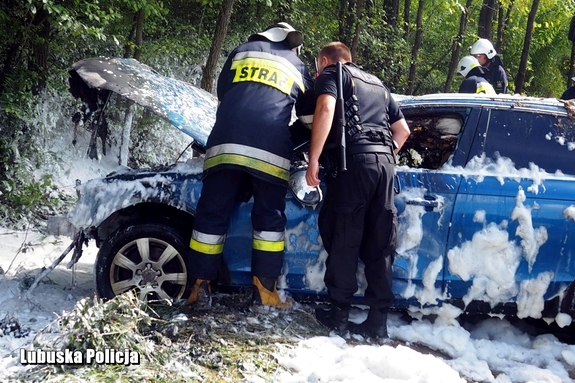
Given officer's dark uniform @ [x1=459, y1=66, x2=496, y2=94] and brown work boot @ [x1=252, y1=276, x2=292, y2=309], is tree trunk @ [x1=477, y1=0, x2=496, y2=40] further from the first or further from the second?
brown work boot @ [x1=252, y1=276, x2=292, y2=309]

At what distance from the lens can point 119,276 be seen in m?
3.95

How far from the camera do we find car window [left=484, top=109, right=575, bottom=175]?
3711 millimetres

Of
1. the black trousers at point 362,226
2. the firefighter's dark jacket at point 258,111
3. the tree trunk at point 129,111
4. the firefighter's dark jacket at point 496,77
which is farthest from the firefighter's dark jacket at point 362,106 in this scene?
the tree trunk at point 129,111

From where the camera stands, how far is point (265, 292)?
148 inches

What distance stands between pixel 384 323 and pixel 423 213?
76 centimetres

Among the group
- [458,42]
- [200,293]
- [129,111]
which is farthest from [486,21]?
[200,293]

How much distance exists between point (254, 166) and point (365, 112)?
2.63 ft

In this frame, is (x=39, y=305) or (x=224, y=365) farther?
(x=39, y=305)

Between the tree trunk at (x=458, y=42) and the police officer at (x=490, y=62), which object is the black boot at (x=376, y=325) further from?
the tree trunk at (x=458, y=42)

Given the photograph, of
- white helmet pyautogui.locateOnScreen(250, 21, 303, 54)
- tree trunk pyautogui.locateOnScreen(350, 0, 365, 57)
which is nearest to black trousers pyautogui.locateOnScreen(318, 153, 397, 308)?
white helmet pyautogui.locateOnScreen(250, 21, 303, 54)

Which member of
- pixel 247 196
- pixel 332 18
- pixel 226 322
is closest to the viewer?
pixel 226 322

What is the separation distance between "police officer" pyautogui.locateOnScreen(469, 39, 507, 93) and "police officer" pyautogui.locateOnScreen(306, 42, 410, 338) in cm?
412

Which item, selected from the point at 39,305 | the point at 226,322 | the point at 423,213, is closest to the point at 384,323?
the point at 423,213

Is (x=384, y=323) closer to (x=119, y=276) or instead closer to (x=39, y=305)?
(x=119, y=276)
